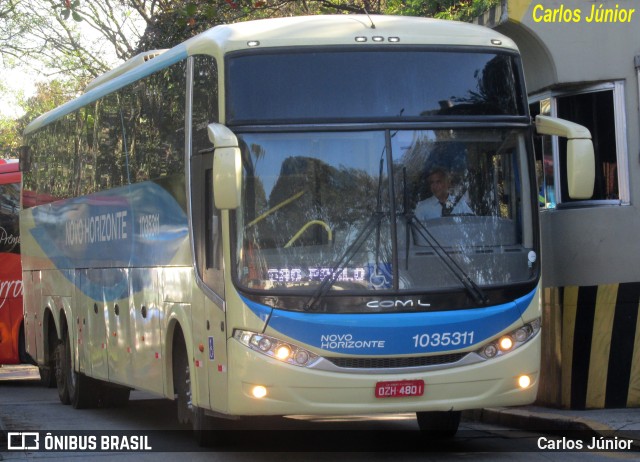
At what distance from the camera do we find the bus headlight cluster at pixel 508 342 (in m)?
9.16

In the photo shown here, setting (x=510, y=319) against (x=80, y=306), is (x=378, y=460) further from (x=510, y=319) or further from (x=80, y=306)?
(x=80, y=306)

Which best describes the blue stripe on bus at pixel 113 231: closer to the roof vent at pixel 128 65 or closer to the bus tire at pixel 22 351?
the roof vent at pixel 128 65

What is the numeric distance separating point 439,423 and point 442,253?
2.49m

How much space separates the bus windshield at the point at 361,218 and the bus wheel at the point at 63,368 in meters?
7.59

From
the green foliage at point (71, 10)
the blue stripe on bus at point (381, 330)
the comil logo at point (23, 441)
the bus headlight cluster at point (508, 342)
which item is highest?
the green foliage at point (71, 10)

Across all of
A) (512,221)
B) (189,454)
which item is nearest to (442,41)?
(512,221)

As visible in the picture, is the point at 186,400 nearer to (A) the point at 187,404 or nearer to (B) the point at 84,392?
(A) the point at 187,404

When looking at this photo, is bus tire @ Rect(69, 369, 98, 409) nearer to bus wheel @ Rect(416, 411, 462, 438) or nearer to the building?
bus wheel @ Rect(416, 411, 462, 438)

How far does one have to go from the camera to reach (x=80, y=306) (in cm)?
1490

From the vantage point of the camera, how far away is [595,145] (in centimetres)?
1254

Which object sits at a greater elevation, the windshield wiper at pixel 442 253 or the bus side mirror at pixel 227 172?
the bus side mirror at pixel 227 172

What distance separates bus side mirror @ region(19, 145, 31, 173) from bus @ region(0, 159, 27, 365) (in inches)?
67.4

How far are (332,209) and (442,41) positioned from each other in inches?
69.0

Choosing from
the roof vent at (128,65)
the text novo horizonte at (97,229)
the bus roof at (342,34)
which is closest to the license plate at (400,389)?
the bus roof at (342,34)
